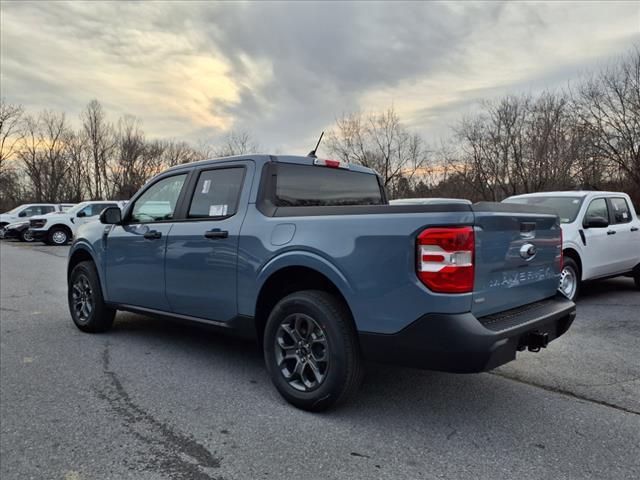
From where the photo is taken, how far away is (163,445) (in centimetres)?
290

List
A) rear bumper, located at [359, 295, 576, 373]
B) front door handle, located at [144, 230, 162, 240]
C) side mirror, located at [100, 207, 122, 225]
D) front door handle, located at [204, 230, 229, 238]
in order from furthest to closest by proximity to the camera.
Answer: side mirror, located at [100, 207, 122, 225] → front door handle, located at [144, 230, 162, 240] → front door handle, located at [204, 230, 229, 238] → rear bumper, located at [359, 295, 576, 373]

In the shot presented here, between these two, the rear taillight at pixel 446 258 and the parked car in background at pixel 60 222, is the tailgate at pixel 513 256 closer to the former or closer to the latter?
the rear taillight at pixel 446 258

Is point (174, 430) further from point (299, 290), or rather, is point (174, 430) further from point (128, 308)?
point (128, 308)

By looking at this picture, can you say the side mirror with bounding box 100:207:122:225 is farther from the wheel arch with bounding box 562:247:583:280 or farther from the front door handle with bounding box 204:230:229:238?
the wheel arch with bounding box 562:247:583:280

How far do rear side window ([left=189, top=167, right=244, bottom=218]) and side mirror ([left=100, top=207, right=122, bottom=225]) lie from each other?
3.92 feet

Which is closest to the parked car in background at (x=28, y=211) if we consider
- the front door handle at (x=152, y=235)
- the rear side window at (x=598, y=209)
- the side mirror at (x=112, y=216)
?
the side mirror at (x=112, y=216)

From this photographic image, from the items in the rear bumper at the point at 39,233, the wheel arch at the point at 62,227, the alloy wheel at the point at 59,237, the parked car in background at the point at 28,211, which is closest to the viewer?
the rear bumper at the point at 39,233

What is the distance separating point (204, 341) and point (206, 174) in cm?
191

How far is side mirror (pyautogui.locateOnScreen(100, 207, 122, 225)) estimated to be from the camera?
16.7 ft

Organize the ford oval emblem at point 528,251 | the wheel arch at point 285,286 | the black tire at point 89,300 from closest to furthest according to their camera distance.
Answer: the ford oval emblem at point 528,251, the wheel arch at point 285,286, the black tire at point 89,300

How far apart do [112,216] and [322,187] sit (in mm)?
2370

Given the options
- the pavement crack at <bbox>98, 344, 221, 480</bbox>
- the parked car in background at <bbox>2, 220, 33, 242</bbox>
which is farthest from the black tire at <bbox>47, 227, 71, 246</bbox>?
the pavement crack at <bbox>98, 344, 221, 480</bbox>

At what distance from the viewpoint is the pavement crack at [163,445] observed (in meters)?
2.64

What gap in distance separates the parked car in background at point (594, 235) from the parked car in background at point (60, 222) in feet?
58.6
